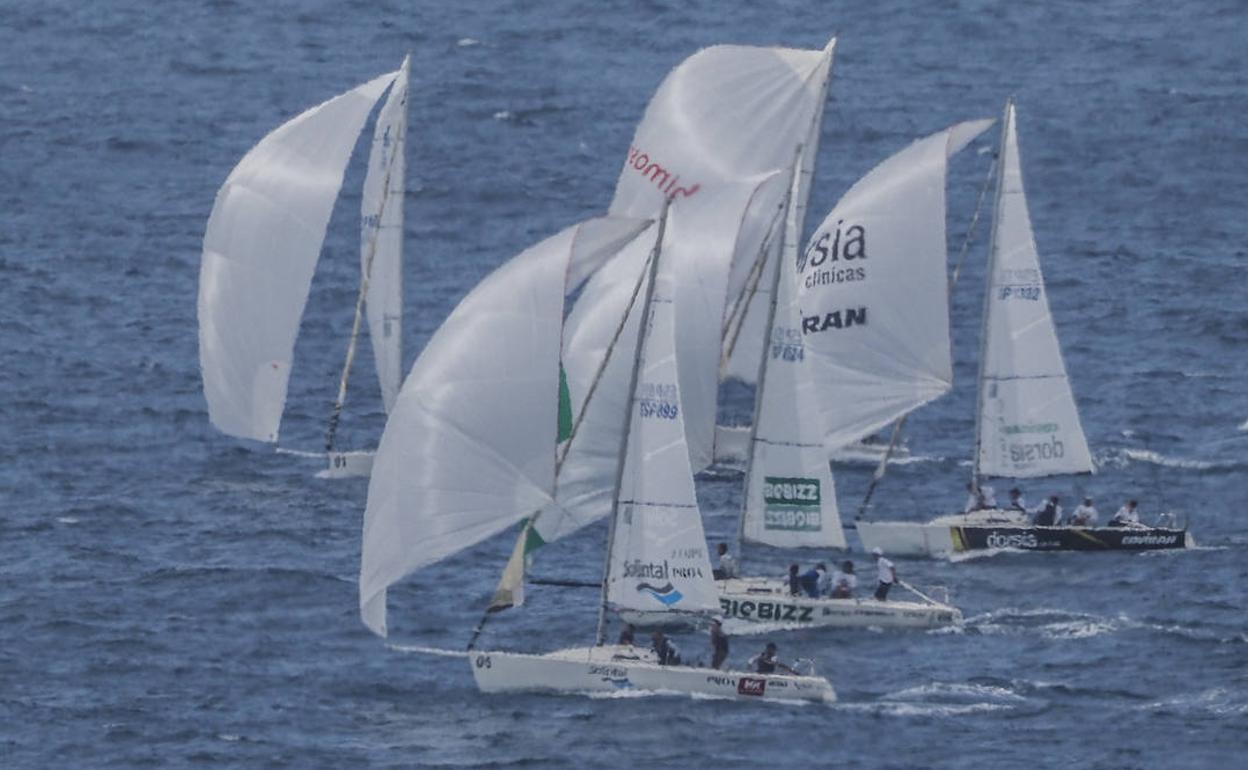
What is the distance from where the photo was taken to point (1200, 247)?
123 meters

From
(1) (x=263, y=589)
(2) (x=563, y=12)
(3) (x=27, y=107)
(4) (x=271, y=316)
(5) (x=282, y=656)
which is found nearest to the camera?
(5) (x=282, y=656)

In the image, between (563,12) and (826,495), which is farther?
(563,12)

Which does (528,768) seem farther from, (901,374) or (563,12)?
(563,12)

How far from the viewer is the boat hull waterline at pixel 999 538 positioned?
310 feet

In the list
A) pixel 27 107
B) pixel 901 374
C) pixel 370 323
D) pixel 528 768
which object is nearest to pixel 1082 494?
pixel 901 374

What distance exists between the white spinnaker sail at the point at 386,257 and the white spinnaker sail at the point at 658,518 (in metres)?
23.5

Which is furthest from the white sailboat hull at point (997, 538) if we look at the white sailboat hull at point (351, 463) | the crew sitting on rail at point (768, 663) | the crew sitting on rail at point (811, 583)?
the white sailboat hull at point (351, 463)

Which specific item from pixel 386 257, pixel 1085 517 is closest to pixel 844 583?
pixel 1085 517

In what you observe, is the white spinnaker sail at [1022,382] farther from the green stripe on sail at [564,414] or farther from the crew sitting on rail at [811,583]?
the green stripe on sail at [564,414]

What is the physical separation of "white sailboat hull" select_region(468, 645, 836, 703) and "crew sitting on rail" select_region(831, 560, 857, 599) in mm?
7076

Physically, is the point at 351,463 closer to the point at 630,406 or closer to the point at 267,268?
the point at 267,268

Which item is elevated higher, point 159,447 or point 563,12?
point 563,12

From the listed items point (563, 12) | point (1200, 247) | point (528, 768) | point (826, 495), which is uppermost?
point (563, 12)

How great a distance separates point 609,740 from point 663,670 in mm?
2969
